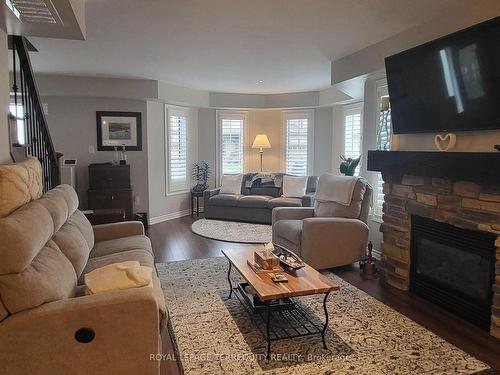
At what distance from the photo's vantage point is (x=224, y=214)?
21.9 ft

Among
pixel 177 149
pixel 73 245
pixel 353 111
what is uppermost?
pixel 353 111

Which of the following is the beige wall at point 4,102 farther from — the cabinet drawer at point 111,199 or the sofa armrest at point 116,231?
the cabinet drawer at point 111,199

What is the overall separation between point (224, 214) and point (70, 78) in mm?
3297

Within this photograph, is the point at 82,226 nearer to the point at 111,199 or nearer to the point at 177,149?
the point at 111,199

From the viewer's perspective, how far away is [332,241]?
3980mm

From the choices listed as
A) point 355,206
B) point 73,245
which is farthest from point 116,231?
point 355,206

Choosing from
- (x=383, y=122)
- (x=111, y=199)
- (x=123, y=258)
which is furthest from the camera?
(x=111, y=199)

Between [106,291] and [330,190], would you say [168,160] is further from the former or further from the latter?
[106,291]

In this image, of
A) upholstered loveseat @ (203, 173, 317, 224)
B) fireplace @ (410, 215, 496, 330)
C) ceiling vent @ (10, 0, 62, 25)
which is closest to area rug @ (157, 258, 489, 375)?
fireplace @ (410, 215, 496, 330)

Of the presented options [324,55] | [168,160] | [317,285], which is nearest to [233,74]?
[324,55]

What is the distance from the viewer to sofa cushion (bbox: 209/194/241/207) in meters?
6.57

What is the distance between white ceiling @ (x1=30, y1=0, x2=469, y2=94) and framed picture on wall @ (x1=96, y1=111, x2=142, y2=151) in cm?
74

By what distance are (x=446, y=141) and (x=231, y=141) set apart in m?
5.07

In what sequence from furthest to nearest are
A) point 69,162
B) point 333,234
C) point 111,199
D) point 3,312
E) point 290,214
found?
point 111,199 < point 69,162 < point 290,214 < point 333,234 < point 3,312
